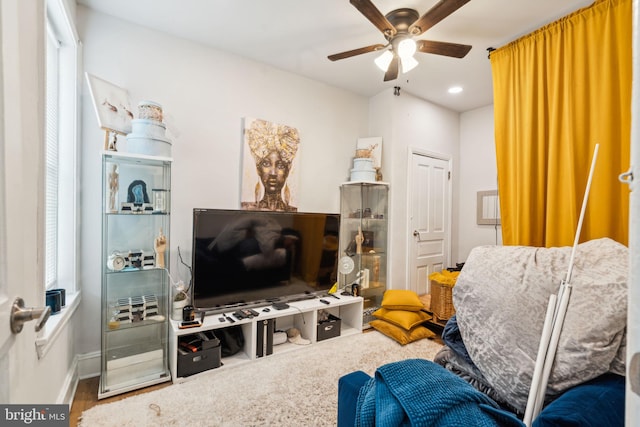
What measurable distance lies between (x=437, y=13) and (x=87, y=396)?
3.34 metres

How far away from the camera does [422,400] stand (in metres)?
0.78

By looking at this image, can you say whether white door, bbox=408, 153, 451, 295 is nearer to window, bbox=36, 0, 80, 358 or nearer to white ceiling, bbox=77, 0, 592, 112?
white ceiling, bbox=77, 0, 592, 112

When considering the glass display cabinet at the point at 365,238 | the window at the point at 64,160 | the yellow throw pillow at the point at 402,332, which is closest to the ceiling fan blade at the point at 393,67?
the glass display cabinet at the point at 365,238

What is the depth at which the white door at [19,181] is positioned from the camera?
0.65m

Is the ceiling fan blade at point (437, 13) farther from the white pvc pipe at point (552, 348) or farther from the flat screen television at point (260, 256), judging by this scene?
the flat screen television at point (260, 256)

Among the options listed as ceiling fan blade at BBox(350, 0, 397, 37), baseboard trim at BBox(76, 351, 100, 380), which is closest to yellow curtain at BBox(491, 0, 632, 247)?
ceiling fan blade at BBox(350, 0, 397, 37)

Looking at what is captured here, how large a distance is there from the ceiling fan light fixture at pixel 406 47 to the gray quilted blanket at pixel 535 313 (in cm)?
141

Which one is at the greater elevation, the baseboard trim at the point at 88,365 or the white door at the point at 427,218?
the white door at the point at 427,218

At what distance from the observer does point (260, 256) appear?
2627 millimetres

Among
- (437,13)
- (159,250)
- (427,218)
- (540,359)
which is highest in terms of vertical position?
(437,13)

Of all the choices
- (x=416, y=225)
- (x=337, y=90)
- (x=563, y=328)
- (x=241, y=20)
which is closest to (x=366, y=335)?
A: (x=416, y=225)

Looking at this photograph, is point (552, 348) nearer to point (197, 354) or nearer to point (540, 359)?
point (540, 359)

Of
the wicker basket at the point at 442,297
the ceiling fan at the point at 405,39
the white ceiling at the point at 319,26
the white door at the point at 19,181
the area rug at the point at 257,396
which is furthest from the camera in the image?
the wicker basket at the point at 442,297

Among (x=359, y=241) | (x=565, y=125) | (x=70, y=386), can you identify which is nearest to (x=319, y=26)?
(x=565, y=125)
